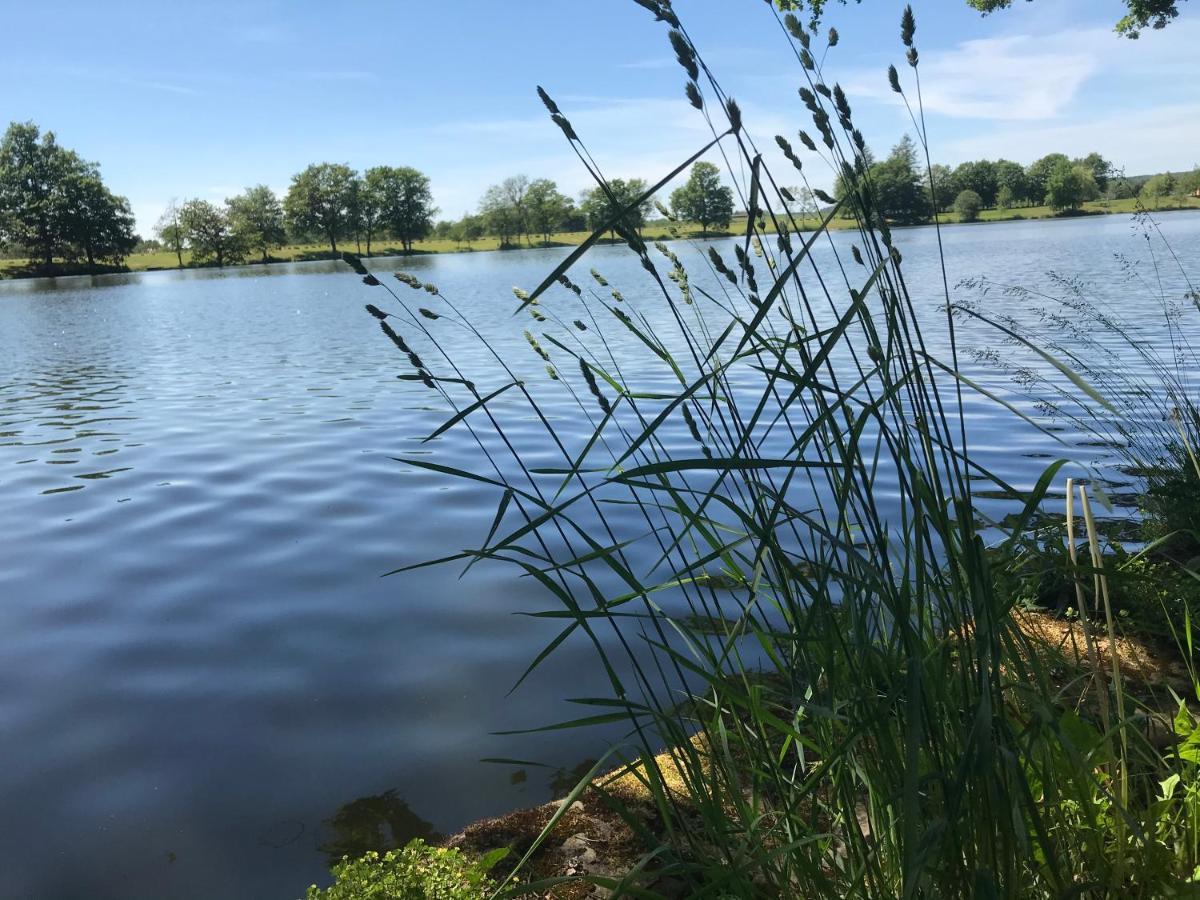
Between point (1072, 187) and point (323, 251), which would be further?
point (323, 251)

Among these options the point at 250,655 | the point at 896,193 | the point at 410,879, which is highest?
the point at 896,193

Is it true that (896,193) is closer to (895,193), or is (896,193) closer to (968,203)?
(895,193)

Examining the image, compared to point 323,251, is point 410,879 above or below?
below

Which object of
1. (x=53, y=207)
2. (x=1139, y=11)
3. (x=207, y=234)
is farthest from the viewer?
(x=207, y=234)

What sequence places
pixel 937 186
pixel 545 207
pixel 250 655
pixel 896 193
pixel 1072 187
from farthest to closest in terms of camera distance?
pixel 545 207
pixel 1072 187
pixel 937 186
pixel 250 655
pixel 896 193

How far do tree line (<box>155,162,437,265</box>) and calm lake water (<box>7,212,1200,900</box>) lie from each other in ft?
297

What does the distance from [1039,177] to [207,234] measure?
258ft

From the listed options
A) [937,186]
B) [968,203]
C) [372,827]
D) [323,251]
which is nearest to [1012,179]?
[968,203]

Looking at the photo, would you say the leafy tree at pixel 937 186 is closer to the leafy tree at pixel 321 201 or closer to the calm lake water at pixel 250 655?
the calm lake water at pixel 250 655

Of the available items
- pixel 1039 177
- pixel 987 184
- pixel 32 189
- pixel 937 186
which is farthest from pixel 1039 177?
pixel 32 189

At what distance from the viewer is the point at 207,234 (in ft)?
294

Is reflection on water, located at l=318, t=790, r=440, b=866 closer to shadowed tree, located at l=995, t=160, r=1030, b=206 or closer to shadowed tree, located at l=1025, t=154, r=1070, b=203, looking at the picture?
shadowed tree, located at l=1025, t=154, r=1070, b=203

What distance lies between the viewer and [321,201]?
101 meters

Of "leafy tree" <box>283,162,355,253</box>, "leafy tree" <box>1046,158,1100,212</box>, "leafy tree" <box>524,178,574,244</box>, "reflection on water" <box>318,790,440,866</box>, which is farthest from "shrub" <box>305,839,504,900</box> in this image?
"leafy tree" <box>524,178,574,244</box>
